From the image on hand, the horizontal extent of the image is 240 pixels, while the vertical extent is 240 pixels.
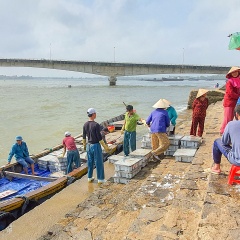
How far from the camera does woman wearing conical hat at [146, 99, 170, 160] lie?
650cm

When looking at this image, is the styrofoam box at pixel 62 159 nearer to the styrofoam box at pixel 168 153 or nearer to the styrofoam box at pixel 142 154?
the styrofoam box at pixel 142 154

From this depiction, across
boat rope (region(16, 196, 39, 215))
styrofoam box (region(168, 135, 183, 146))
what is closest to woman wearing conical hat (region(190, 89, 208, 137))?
styrofoam box (region(168, 135, 183, 146))

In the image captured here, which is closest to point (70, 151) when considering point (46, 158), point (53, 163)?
point (53, 163)

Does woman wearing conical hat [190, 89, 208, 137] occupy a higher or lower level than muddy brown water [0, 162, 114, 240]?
higher

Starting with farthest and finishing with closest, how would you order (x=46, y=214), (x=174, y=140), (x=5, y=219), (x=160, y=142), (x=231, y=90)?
(x=174, y=140)
(x=160, y=142)
(x=231, y=90)
(x=5, y=219)
(x=46, y=214)

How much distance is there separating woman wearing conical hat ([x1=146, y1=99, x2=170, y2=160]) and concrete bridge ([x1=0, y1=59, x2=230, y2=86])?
2331 inches

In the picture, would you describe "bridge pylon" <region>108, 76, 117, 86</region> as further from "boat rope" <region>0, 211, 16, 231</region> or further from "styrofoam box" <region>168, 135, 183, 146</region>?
"boat rope" <region>0, 211, 16, 231</region>

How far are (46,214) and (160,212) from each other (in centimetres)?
236

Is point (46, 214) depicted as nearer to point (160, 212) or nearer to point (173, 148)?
point (160, 212)

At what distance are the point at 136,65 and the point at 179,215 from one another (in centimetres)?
6348

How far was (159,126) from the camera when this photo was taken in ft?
21.2

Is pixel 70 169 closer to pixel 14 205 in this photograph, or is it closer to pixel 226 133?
pixel 14 205

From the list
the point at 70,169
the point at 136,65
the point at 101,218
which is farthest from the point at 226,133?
the point at 136,65

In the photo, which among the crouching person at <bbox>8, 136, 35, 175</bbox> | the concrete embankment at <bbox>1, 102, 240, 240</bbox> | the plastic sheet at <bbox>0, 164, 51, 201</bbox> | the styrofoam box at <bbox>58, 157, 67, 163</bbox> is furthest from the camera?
the styrofoam box at <bbox>58, 157, 67, 163</bbox>
